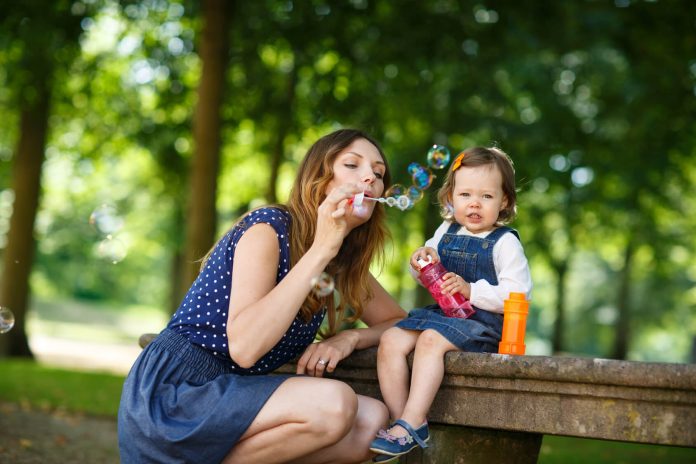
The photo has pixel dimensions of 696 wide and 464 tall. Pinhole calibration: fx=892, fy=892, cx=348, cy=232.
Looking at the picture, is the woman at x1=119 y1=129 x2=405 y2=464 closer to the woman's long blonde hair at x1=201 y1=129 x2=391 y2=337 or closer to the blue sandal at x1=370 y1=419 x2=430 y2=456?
the woman's long blonde hair at x1=201 y1=129 x2=391 y2=337

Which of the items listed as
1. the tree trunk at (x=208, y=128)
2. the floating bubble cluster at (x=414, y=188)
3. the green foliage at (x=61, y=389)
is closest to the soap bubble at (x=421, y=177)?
the floating bubble cluster at (x=414, y=188)

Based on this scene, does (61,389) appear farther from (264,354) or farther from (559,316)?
(559,316)

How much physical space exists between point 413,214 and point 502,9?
6281 mm

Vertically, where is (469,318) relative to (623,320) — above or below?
above

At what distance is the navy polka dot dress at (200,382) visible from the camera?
9.56 ft

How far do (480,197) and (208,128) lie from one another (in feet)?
20.3

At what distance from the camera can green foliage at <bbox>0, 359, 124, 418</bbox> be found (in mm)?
8102

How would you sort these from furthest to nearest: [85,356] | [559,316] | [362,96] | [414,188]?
1. [559,316]
2. [85,356]
3. [362,96]
4. [414,188]

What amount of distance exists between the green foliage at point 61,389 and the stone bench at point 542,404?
5105 mm

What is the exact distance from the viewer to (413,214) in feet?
51.2

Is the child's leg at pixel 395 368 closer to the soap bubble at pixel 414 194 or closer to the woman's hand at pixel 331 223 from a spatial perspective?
the woman's hand at pixel 331 223

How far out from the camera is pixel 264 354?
3.12 m

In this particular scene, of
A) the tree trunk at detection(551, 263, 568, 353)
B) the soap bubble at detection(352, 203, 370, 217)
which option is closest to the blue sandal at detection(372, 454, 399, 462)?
the soap bubble at detection(352, 203, 370, 217)

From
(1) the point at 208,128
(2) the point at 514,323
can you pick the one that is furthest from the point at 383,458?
(1) the point at 208,128
